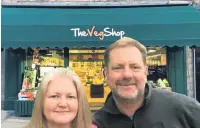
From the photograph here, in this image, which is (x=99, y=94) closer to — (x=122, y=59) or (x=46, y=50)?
(x=46, y=50)

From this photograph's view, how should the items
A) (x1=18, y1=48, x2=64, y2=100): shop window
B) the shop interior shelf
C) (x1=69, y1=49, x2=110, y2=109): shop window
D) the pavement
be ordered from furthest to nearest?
(x1=69, y1=49, x2=110, y2=109): shop window < (x1=18, y1=48, x2=64, y2=100): shop window < the shop interior shelf < the pavement

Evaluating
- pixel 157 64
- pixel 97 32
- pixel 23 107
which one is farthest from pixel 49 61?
pixel 157 64

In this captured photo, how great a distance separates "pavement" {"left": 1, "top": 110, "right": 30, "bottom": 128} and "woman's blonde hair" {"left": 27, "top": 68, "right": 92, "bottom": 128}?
22.4 ft

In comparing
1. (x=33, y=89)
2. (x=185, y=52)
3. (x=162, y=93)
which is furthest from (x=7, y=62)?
(x=162, y=93)

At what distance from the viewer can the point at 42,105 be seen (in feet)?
6.66

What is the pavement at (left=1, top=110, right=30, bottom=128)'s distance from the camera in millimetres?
8758

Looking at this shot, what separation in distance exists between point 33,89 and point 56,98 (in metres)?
8.57

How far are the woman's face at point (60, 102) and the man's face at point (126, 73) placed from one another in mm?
475

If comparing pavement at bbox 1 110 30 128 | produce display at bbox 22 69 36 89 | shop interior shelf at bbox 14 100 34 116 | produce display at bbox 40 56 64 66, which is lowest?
pavement at bbox 1 110 30 128

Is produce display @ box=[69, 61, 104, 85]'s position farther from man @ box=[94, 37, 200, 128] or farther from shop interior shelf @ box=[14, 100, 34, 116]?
man @ box=[94, 37, 200, 128]

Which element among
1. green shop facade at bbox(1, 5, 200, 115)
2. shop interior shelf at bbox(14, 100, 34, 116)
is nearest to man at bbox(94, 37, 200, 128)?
green shop facade at bbox(1, 5, 200, 115)

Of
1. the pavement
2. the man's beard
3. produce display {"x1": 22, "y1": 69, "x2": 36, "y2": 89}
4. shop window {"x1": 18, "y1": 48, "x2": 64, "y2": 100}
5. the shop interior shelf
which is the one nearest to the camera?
the man's beard

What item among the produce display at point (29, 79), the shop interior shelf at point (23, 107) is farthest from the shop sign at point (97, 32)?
the shop interior shelf at point (23, 107)

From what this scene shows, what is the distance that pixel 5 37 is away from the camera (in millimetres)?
9391
